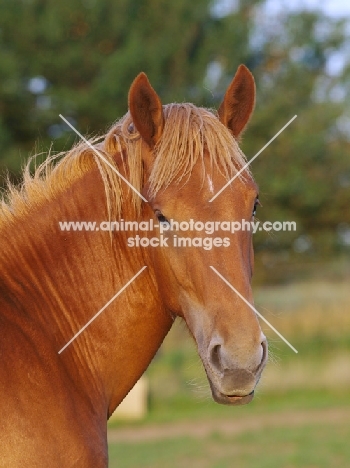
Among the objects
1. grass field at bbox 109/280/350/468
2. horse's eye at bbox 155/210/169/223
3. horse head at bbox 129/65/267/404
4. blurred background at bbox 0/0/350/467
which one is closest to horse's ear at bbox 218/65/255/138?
horse head at bbox 129/65/267/404

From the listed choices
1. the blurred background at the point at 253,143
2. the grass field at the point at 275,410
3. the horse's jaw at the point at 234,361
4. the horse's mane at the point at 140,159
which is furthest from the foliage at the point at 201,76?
the horse's jaw at the point at 234,361

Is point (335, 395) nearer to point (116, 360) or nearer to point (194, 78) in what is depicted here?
point (194, 78)

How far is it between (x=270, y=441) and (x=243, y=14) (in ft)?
49.2

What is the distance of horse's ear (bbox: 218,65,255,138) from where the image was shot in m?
3.23

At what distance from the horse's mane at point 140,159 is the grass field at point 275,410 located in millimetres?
3390

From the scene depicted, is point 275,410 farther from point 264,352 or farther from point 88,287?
point 264,352

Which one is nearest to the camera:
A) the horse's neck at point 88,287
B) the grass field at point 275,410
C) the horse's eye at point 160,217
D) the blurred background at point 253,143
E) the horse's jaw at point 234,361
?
the horse's jaw at point 234,361

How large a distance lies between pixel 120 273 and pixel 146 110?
29.5 inches

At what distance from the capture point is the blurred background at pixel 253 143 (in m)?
11.6

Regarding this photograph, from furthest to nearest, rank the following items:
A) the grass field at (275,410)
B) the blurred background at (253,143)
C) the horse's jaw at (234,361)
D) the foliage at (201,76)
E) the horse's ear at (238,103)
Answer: the foliage at (201,76)
the blurred background at (253,143)
the grass field at (275,410)
the horse's ear at (238,103)
the horse's jaw at (234,361)

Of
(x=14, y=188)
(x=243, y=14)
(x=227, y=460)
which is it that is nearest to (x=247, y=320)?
(x=14, y=188)

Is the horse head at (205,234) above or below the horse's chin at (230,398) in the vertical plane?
above

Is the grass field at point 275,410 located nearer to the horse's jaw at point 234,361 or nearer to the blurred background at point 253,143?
the blurred background at point 253,143

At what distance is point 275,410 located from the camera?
13.5 m
